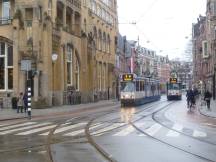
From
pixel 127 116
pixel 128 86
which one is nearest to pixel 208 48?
pixel 128 86

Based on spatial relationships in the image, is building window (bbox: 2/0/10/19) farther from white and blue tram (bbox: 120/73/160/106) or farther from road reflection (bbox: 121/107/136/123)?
road reflection (bbox: 121/107/136/123)

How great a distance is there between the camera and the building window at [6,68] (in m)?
53.8

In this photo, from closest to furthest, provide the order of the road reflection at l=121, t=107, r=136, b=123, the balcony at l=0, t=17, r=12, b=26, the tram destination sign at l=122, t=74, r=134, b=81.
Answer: the road reflection at l=121, t=107, r=136, b=123
the tram destination sign at l=122, t=74, r=134, b=81
the balcony at l=0, t=17, r=12, b=26

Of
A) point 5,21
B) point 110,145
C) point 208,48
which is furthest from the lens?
point 208,48

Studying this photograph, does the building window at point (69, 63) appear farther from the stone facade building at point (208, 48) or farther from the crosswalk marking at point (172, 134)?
the crosswalk marking at point (172, 134)

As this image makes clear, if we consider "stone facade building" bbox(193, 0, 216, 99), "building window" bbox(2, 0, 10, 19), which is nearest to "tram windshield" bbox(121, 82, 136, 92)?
"building window" bbox(2, 0, 10, 19)

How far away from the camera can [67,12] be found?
2576 inches

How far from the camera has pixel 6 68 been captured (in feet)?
177

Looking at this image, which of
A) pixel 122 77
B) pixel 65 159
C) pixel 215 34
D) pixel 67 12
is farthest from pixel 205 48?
pixel 65 159

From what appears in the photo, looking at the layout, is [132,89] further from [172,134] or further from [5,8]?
[172,134]

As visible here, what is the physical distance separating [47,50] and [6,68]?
15.4ft

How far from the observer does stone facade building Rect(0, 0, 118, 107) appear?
173ft

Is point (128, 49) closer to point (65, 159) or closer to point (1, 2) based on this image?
point (1, 2)

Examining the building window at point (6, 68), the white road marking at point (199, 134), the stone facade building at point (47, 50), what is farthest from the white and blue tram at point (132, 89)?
the white road marking at point (199, 134)
